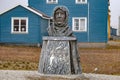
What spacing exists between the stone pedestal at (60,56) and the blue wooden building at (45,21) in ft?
82.9

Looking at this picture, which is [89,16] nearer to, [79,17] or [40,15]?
[79,17]

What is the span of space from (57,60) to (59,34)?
2.65ft

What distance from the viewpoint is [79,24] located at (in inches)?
1572

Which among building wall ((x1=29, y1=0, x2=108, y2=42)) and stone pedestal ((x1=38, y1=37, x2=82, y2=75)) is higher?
building wall ((x1=29, y1=0, x2=108, y2=42))

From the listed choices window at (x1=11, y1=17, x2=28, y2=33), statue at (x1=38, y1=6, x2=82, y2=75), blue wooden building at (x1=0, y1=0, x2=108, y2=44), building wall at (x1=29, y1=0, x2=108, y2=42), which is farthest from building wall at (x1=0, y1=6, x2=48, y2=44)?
statue at (x1=38, y1=6, x2=82, y2=75)

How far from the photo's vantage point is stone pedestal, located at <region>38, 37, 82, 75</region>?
41.8 ft

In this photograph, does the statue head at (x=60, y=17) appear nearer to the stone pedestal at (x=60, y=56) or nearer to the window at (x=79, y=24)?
the stone pedestal at (x=60, y=56)

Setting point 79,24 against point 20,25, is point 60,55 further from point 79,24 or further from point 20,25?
point 79,24

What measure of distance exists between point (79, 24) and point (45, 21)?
9.85 ft

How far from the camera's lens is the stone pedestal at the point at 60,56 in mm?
12727

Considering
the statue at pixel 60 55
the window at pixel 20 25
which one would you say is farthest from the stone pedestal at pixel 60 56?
the window at pixel 20 25

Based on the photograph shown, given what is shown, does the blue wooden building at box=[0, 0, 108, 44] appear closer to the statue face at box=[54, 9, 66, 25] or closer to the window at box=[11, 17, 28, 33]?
the window at box=[11, 17, 28, 33]

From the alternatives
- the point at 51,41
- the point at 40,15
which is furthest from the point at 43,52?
the point at 40,15

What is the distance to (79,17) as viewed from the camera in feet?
131
